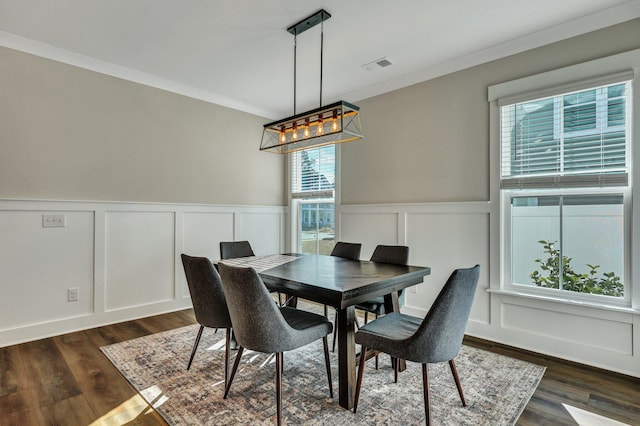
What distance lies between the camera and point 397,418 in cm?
188

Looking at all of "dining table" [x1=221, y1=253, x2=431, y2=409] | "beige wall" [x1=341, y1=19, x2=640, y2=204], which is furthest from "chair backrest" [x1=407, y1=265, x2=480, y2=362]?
"beige wall" [x1=341, y1=19, x2=640, y2=204]

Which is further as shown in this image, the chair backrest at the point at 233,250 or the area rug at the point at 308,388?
the chair backrest at the point at 233,250

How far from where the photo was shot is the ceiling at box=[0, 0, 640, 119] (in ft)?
8.06

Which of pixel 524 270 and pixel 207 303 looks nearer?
pixel 207 303

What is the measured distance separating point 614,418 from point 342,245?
2.28m

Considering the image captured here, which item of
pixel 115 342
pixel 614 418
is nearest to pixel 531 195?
pixel 614 418

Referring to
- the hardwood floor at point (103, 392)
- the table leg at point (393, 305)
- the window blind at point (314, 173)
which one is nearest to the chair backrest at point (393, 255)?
the table leg at point (393, 305)

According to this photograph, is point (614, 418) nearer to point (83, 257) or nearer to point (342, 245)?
point (342, 245)

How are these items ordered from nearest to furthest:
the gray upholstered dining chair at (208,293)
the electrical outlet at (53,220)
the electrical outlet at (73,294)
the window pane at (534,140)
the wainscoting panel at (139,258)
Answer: the gray upholstered dining chair at (208,293), the window pane at (534,140), the electrical outlet at (53,220), the electrical outlet at (73,294), the wainscoting panel at (139,258)

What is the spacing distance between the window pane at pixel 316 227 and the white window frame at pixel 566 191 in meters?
2.19

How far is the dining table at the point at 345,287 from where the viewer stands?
6.14ft

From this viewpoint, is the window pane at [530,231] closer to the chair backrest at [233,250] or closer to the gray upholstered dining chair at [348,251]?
the gray upholstered dining chair at [348,251]

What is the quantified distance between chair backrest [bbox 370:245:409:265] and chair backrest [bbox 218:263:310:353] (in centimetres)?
132

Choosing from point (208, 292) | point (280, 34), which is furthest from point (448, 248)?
point (280, 34)
